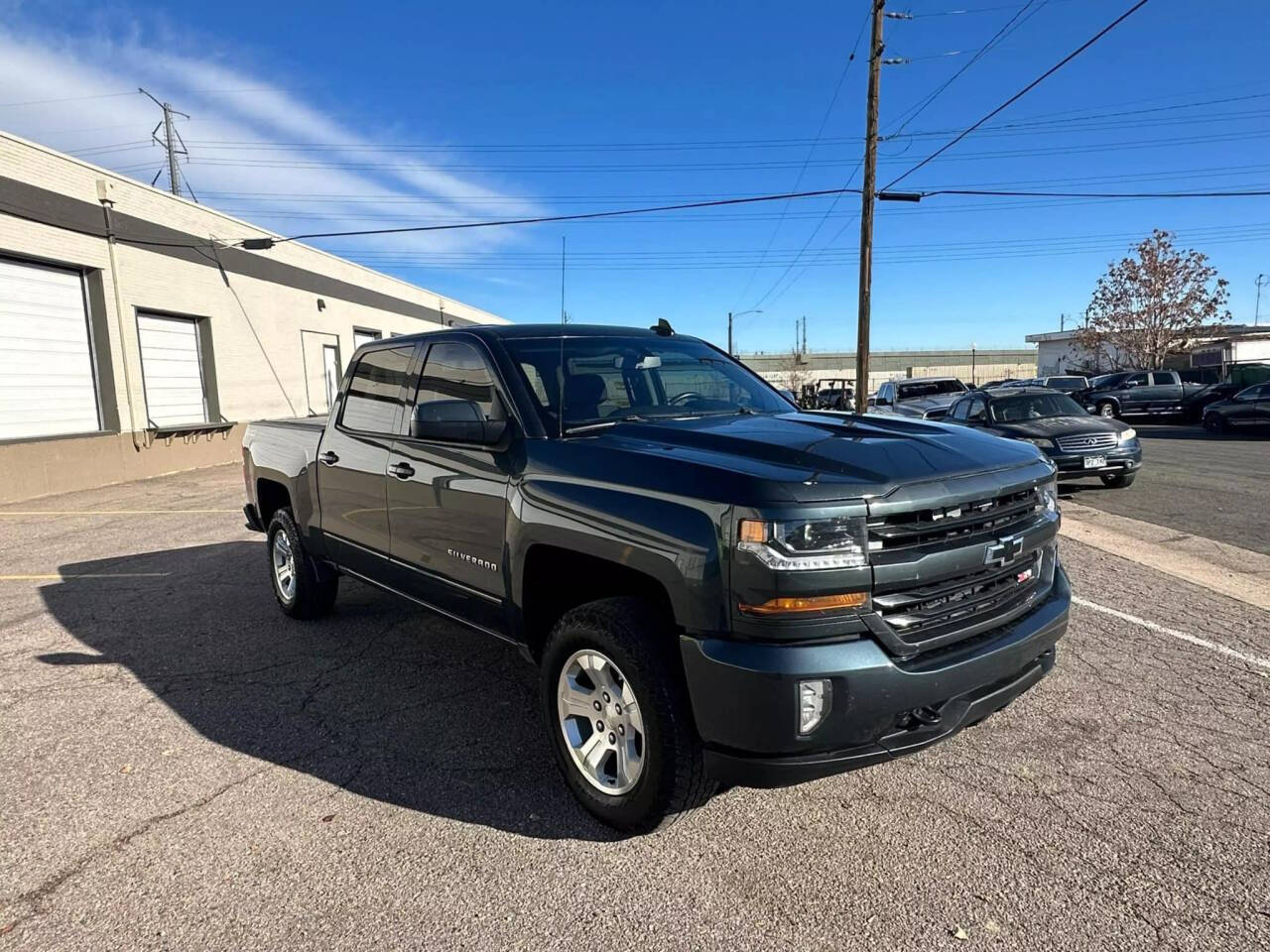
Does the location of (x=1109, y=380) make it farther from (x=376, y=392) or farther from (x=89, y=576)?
(x=89, y=576)

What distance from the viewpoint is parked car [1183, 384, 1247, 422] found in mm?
23359

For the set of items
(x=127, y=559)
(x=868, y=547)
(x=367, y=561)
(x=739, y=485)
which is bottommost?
(x=127, y=559)

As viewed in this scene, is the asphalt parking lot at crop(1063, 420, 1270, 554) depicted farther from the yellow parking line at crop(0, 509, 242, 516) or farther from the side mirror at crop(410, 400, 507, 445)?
the yellow parking line at crop(0, 509, 242, 516)

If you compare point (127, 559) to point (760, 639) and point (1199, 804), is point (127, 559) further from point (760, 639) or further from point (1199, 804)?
point (1199, 804)

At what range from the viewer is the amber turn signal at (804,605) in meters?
2.37

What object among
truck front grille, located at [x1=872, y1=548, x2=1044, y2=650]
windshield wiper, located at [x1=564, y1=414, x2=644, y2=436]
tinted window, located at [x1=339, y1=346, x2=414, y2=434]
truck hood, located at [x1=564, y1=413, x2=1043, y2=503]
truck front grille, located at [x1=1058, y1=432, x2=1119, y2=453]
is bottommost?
truck front grille, located at [x1=1058, y1=432, x2=1119, y2=453]

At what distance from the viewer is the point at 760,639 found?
2.41 metres

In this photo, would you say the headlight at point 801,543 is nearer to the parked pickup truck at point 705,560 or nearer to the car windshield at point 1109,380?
the parked pickup truck at point 705,560

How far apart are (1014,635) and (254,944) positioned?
2717mm

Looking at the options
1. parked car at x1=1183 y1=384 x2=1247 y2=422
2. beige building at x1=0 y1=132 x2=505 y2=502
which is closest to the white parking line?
beige building at x1=0 y1=132 x2=505 y2=502

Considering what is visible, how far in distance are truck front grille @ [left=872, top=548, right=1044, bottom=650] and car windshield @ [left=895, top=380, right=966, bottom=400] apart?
18.4 m

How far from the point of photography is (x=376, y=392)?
461 centimetres

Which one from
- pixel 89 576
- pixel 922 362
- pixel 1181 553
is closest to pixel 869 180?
pixel 1181 553

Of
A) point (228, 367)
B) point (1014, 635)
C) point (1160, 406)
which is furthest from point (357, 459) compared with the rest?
point (1160, 406)
